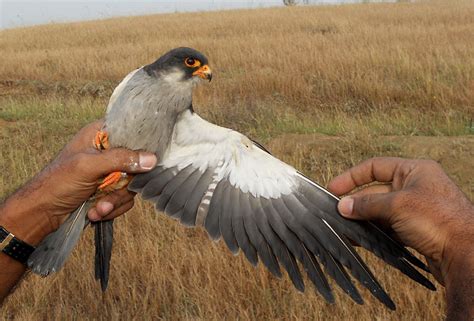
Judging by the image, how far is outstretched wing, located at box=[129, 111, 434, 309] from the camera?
281 cm

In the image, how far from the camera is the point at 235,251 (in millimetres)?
3043

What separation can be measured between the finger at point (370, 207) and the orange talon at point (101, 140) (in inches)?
54.5

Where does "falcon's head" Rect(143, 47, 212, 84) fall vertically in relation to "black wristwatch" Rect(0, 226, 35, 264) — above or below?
above

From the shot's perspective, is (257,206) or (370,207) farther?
(257,206)

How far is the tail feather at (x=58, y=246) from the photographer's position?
3113mm

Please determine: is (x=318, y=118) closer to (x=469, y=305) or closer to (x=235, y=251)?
(x=235, y=251)

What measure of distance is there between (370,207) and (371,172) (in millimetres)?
431

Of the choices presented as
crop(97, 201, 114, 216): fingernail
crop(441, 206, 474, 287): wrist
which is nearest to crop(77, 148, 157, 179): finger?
A: crop(97, 201, 114, 216): fingernail

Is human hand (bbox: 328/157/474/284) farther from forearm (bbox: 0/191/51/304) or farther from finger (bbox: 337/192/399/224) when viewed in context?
forearm (bbox: 0/191/51/304)

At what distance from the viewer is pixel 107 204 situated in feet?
11.0

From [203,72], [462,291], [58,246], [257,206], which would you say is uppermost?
[203,72]

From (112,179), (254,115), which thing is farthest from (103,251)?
(254,115)

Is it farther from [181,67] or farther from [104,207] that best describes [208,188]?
[181,67]

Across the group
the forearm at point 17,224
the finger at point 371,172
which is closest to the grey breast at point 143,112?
the forearm at point 17,224
